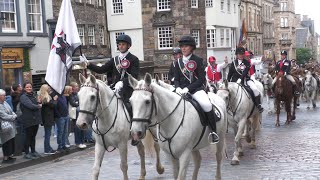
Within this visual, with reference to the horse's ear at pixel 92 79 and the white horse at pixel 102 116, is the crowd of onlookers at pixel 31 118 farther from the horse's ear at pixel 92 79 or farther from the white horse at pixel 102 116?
the horse's ear at pixel 92 79

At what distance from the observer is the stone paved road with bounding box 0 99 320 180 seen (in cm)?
984

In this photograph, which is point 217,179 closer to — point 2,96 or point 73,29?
point 73,29

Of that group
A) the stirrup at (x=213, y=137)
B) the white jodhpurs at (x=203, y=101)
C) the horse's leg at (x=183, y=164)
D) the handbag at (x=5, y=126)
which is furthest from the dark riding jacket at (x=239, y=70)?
the handbag at (x=5, y=126)

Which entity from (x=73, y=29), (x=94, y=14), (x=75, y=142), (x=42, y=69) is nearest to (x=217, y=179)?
(x=73, y=29)

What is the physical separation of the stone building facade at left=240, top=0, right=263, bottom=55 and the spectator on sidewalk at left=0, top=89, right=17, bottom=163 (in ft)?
165

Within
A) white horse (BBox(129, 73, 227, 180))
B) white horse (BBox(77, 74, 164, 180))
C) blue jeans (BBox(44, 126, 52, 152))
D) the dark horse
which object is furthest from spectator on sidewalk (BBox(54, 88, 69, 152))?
the dark horse

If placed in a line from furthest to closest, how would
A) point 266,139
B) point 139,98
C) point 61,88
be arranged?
1. point 266,139
2. point 61,88
3. point 139,98

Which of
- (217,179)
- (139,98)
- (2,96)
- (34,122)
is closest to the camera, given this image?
(139,98)

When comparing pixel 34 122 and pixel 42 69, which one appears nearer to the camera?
pixel 34 122

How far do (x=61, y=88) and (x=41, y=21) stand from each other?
19343mm

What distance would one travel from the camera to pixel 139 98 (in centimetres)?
654

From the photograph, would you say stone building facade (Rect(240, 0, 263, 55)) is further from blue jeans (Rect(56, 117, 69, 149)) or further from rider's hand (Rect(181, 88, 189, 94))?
rider's hand (Rect(181, 88, 189, 94))

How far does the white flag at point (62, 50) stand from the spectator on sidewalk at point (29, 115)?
8.98 feet

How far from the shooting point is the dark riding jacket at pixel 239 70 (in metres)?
12.5
